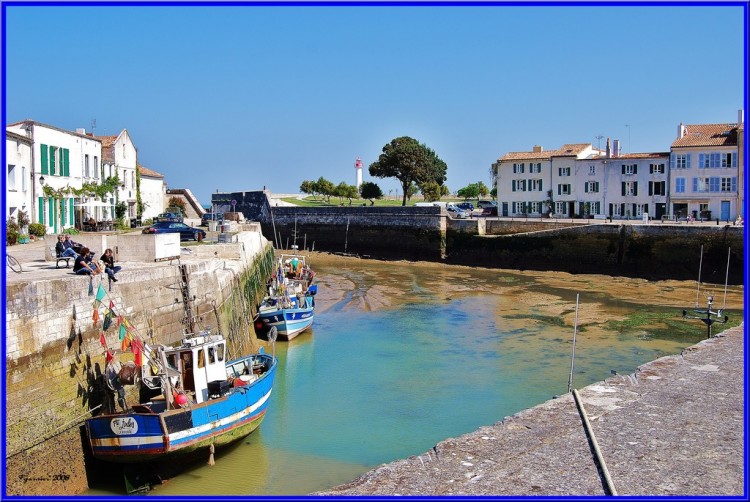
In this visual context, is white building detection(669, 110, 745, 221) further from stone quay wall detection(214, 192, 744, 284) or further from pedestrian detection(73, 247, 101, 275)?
pedestrian detection(73, 247, 101, 275)

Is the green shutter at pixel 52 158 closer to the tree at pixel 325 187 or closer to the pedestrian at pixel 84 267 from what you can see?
the pedestrian at pixel 84 267

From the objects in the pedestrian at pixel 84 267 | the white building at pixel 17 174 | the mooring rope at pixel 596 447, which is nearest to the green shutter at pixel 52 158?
the white building at pixel 17 174

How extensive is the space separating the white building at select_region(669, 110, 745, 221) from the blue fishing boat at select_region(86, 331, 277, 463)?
38.2 metres

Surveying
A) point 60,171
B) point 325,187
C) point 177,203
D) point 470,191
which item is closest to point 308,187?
point 325,187

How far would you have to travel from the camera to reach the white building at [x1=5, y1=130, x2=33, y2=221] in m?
26.9

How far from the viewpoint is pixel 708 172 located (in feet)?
160

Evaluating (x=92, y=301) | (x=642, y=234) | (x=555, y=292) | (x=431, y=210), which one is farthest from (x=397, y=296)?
(x=92, y=301)

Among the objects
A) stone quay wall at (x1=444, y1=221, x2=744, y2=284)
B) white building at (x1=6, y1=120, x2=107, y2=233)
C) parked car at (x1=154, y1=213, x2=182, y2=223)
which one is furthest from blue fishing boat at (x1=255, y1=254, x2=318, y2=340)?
stone quay wall at (x1=444, y1=221, x2=744, y2=284)

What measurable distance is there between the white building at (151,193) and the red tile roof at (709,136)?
1188 inches

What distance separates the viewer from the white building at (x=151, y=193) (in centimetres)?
4657

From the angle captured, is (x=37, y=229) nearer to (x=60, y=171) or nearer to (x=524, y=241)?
(x=60, y=171)

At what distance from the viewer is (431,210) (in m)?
51.8

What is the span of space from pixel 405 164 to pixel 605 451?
62307mm

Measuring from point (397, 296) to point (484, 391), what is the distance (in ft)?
52.5
